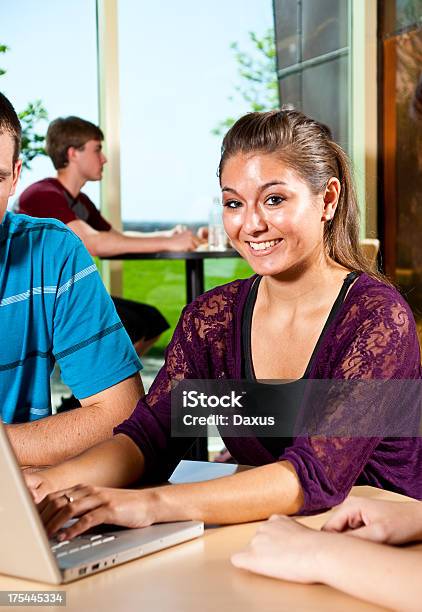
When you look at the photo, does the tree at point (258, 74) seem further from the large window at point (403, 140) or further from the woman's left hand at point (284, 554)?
the woman's left hand at point (284, 554)

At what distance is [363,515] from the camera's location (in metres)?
1.23

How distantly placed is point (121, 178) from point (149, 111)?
415 millimetres

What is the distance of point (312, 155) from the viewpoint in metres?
1.94

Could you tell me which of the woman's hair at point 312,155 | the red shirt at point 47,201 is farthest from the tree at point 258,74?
the woman's hair at point 312,155

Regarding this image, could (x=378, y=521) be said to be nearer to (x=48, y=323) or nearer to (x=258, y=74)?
(x=48, y=323)

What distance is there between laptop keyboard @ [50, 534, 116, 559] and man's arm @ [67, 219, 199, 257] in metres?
3.35

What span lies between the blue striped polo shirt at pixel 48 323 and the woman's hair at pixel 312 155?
1.32ft

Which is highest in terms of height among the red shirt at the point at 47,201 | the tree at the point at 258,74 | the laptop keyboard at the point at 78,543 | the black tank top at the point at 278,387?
the tree at the point at 258,74

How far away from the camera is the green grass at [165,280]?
542cm

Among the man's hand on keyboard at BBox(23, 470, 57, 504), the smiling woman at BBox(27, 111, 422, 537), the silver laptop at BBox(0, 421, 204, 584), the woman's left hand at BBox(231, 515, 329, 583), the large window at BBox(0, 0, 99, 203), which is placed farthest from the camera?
the large window at BBox(0, 0, 99, 203)

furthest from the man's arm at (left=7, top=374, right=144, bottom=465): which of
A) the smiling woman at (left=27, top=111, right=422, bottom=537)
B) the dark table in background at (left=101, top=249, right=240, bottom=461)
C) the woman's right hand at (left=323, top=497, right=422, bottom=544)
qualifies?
the dark table in background at (left=101, top=249, right=240, bottom=461)

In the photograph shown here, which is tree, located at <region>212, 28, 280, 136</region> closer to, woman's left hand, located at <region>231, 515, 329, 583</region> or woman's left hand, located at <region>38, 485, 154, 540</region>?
woman's left hand, located at <region>38, 485, 154, 540</region>

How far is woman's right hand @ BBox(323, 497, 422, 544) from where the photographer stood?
3.94 feet

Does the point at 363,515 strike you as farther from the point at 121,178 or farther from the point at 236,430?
the point at 121,178
